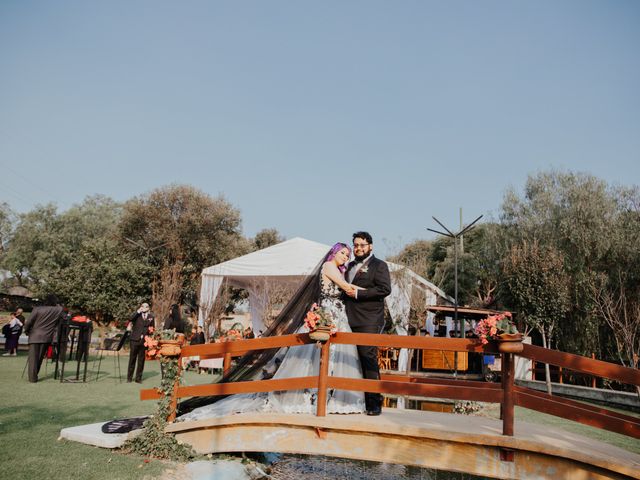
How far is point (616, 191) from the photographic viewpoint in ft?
63.7

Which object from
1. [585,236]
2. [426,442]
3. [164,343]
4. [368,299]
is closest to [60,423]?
[164,343]

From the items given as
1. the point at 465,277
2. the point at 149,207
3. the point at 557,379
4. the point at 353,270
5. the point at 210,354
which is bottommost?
the point at 557,379

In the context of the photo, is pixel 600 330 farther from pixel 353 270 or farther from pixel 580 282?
pixel 353 270

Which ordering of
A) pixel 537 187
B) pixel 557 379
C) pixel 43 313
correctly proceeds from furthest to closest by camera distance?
pixel 537 187 → pixel 557 379 → pixel 43 313

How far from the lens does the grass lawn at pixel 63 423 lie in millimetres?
4289

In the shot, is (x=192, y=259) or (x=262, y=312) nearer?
(x=262, y=312)

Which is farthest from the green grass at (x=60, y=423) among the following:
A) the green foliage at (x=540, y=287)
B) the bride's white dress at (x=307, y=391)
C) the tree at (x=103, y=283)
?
the green foliage at (x=540, y=287)

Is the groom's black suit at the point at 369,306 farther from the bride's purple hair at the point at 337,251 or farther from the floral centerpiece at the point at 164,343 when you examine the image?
the floral centerpiece at the point at 164,343

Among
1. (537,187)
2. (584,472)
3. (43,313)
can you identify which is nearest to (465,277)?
(537,187)

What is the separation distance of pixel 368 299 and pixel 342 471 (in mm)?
2357

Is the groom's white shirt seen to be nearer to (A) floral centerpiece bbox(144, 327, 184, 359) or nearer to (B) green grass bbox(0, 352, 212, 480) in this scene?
(A) floral centerpiece bbox(144, 327, 184, 359)

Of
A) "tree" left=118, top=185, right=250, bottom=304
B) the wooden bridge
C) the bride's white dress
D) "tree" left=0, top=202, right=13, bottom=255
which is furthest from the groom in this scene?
"tree" left=0, top=202, right=13, bottom=255

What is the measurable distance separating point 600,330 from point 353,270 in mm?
16300

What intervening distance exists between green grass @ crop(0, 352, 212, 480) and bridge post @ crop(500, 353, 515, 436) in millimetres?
3296
